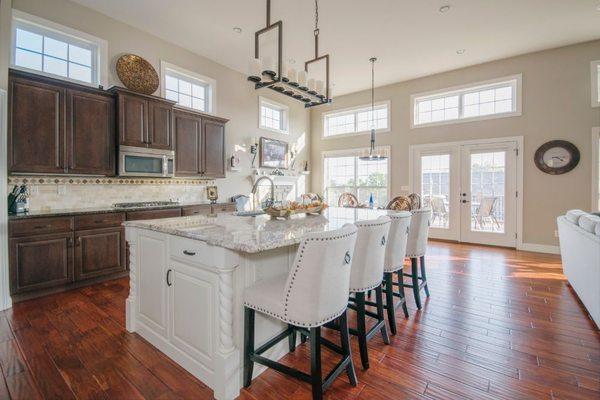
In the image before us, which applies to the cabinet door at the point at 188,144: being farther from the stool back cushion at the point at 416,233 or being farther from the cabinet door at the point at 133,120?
the stool back cushion at the point at 416,233

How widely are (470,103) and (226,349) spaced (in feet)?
21.4

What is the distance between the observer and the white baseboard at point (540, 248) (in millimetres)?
5078

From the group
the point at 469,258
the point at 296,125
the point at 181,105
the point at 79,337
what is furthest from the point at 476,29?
the point at 79,337

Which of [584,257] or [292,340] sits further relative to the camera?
[584,257]

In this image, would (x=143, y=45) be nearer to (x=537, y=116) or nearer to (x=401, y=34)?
(x=401, y=34)

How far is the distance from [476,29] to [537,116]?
211cm

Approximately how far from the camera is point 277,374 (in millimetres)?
1848

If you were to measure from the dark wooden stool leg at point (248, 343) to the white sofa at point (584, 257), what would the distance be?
2.78 meters

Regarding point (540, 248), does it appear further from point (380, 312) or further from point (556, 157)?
point (380, 312)

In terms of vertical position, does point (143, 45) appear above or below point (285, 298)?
above

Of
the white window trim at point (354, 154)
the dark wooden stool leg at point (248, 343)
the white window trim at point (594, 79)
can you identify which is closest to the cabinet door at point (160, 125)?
the dark wooden stool leg at point (248, 343)

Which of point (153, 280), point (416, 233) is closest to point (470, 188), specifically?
point (416, 233)

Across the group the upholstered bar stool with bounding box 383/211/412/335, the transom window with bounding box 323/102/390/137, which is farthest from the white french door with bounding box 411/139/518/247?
the upholstered bar stool with bounding box 383/211/412/335

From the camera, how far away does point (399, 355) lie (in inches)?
80.5
